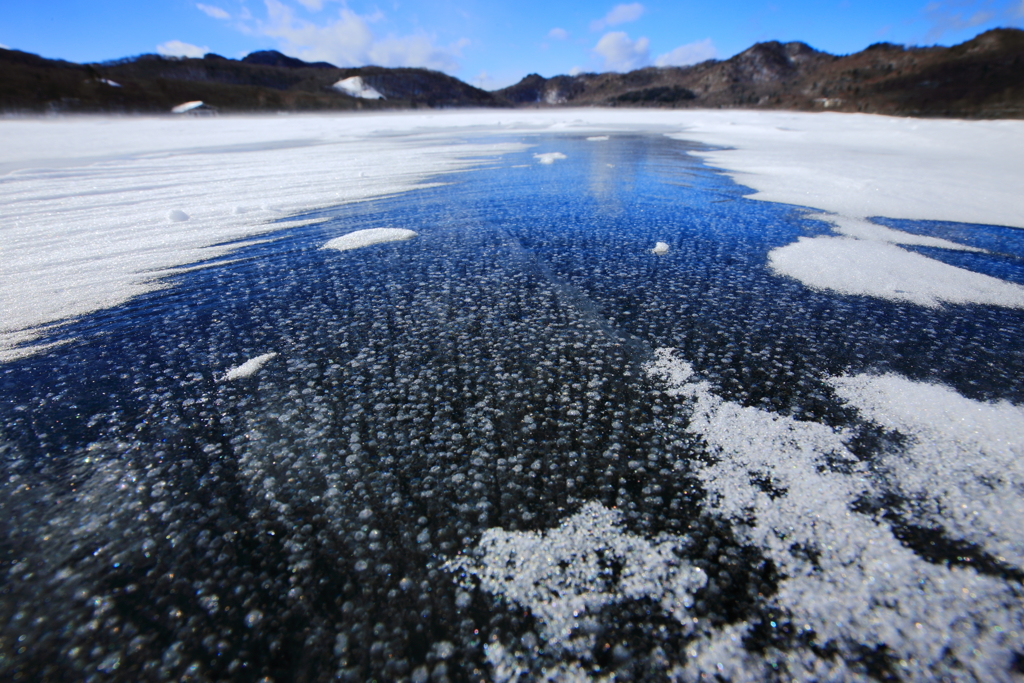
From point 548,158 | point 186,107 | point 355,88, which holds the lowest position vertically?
point 548,158

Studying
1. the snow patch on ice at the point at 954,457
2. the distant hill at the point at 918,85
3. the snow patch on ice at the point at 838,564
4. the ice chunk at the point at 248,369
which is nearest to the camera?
the snow patch on ice at the point at 838,564

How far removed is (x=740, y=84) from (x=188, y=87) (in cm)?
5780

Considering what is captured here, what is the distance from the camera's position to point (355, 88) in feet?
208

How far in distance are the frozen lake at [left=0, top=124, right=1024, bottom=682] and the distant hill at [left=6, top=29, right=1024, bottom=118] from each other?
77.1ft

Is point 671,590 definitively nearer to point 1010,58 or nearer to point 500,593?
point 500,593

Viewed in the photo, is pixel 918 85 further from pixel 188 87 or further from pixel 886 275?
pixel 188 87

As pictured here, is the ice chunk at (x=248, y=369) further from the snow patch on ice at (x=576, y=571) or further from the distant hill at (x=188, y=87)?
the distant hill at (x=188, y=87)

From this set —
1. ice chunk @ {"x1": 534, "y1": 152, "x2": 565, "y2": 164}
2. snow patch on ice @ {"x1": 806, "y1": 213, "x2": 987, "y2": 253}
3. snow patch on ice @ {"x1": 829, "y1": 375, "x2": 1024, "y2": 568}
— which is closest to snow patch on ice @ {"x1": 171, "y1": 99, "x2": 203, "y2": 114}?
ice chunk @ {"x1": 534, "y1": 152, "x2": 565, "y2": 164}

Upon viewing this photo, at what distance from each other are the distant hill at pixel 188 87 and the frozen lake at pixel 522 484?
3399 cm

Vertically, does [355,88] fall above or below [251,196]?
above

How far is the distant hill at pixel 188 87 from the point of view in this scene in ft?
85.8

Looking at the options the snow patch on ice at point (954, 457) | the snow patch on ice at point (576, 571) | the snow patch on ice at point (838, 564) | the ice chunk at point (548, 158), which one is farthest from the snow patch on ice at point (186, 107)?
the snow patch on ice at point (954, 457)

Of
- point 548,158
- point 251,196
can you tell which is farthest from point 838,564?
point 548,158

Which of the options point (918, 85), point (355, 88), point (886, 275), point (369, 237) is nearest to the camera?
point (886, 275)
